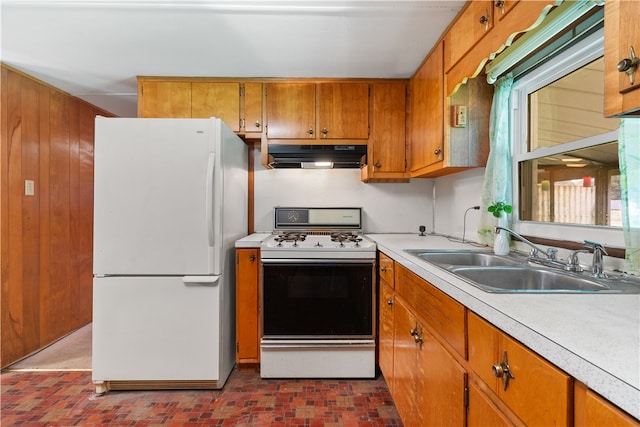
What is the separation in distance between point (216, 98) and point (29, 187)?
1549 mm

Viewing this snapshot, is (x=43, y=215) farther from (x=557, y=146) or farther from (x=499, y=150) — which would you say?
(x=557, y=146)

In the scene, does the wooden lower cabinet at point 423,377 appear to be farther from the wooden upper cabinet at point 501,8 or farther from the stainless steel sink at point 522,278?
the wooden upper cabinet at point 501,8

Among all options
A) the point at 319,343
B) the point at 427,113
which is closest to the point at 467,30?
the point at 427,113

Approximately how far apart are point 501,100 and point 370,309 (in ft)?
4.74

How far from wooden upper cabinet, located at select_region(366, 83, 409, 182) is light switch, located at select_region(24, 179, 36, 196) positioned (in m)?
2.57

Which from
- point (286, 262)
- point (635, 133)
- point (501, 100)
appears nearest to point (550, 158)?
point (501, 100)

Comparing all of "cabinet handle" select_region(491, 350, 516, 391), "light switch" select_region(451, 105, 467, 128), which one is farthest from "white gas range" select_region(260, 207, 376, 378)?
"cabinet handle" select_region(491, 350, 516, 391)

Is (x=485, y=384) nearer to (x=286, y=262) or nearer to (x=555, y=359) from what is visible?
(x=555, y=359)

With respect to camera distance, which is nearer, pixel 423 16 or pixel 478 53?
pixel 478 53

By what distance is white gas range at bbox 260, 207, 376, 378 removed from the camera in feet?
6.44

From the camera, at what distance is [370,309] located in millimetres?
1964

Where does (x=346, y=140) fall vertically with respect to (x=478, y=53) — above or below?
below

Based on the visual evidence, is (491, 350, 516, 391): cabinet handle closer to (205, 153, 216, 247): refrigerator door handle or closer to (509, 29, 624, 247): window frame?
(509, 29, 624, 247): window frame

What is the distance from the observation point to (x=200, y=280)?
1.83 m
